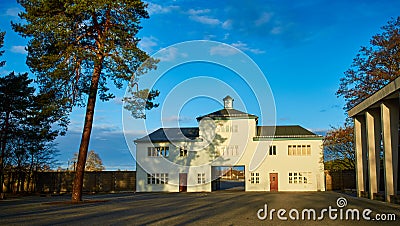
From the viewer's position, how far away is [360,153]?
28.0 metres

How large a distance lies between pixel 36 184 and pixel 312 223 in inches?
1440

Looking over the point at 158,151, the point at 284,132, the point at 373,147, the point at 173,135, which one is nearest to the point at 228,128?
the point at 284,132

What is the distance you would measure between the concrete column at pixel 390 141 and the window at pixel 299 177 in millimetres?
21825

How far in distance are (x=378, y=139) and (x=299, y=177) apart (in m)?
19.3

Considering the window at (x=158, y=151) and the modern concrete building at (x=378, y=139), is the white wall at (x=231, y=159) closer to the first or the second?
the window at (x=158, y=151)

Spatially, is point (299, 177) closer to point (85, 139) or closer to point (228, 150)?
point (228, 150)

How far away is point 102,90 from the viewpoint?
80.2 feet

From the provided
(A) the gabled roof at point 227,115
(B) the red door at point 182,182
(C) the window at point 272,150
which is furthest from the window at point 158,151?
(C) the window at point 272,150

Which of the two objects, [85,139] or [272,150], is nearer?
[85,139]

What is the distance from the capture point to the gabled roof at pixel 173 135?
150ft

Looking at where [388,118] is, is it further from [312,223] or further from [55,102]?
[55,102]

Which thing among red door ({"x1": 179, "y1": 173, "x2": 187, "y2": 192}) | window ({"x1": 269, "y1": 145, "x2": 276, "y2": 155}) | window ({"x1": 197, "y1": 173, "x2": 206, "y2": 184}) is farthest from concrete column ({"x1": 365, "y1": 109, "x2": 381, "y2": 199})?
red door ({"x1": 179, "y1": 173, "x2": 187, "y2": 192})

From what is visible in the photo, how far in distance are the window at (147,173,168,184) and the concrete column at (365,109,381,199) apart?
24403 millimetres

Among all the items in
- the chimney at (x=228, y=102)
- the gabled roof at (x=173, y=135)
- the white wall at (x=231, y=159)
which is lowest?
the white wall at (x=231, y=159)
